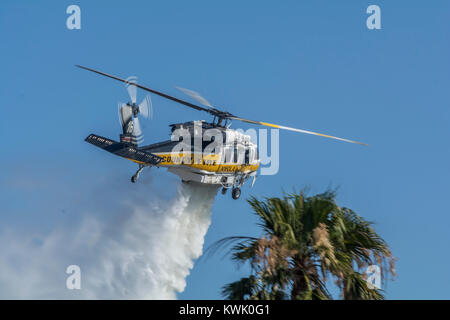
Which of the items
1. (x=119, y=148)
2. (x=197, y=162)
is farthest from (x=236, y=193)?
(x=119, y=148)

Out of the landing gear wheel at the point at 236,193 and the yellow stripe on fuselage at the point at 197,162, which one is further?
the landing gear wheel at the point at 236,193

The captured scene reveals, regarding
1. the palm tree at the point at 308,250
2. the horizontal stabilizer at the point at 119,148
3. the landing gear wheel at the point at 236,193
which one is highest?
the horizontal stabilizer at the point at 119,148

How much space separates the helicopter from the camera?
101 ft

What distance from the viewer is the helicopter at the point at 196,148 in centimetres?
3064

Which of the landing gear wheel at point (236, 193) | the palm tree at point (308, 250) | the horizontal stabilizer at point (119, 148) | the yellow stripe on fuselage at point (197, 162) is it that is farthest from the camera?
the landing gear wheel at point (236, 193)

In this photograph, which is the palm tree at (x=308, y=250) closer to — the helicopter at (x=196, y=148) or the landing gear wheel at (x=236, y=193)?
the helicopter at (x=196, y=148)

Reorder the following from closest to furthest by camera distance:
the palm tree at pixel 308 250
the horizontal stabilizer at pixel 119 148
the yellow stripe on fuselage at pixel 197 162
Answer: the palm tree at pixel 308 250 < the horizontal stabilizer at pixel 119 148 < the yellow stripe on fuselage at pixel 197 162

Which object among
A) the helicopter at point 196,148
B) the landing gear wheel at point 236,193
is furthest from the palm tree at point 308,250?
the landing gear wheel at point 236,193

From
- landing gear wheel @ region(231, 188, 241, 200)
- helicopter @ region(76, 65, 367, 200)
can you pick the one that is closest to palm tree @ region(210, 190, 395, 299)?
helicopter @ region(76, 65, 367, 200)

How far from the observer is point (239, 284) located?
16.3 metres

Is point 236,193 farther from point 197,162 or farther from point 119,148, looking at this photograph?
point 119,148
